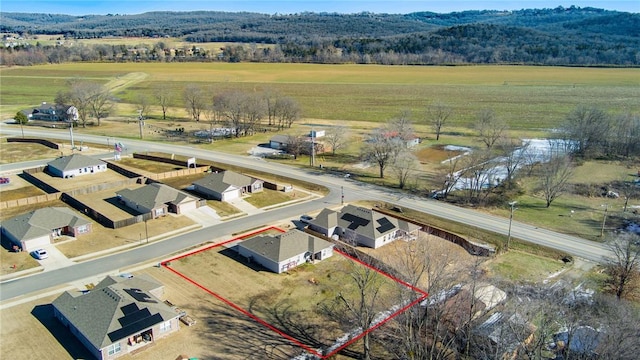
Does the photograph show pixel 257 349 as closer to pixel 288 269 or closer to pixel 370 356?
pixel 370 356

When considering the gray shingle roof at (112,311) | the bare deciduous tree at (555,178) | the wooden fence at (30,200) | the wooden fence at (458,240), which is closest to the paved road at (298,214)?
the wooden fence at (458,240)

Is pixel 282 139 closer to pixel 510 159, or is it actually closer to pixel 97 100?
pixel 510 159

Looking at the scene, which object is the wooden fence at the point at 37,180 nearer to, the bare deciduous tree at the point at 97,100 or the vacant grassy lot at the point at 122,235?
the vacant grassy lot at the point at 122,235

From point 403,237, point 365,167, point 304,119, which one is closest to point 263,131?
point 304,119

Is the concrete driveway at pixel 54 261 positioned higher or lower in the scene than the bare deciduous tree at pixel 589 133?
lower

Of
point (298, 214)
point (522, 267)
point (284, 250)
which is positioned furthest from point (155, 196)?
point (522, 267)

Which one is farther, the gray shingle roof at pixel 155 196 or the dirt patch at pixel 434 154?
the dirt patch at pixel 434 154

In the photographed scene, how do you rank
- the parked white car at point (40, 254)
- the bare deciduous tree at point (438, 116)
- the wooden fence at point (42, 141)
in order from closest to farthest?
the parked white car at point (40, 254)
the wooden fence at point (42, 141)
the bare deciduous tree at point (438, 116)

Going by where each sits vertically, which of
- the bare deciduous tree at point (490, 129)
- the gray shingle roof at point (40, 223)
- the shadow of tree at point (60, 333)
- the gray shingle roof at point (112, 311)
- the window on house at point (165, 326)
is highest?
the bare deciduous tree at point (490, 129)
